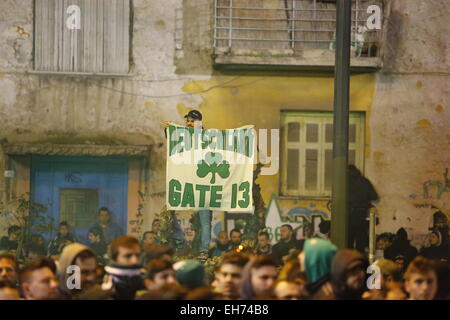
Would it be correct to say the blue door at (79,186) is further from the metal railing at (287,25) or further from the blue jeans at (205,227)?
the metal railing at (287,25)

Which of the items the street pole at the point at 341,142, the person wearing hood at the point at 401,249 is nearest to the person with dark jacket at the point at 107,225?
the person wearing hood at the point at 401,249

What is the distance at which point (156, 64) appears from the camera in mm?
13109

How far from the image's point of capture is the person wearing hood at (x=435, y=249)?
508 inches

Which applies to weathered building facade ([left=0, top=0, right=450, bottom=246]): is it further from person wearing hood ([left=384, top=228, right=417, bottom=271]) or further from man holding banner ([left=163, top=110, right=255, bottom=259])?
man holding banner ([left=163, top=110, right=255, bottom=259])

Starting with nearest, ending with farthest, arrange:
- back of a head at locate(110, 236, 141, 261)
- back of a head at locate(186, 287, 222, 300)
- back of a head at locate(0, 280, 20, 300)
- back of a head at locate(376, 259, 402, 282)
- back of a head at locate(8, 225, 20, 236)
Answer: back of a head at locate(186, 287, 222, 300)
back of a head at locate(0, 280, 20, 300)
back of a head at locate(110, 236, 141, 261)
back of a head at locate(376, 259, 402, 282)
back of a head at locate(8, 225, 20, 236)

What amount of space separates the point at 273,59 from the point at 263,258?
670 cm

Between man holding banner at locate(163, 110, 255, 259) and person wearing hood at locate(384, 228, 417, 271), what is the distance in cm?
234

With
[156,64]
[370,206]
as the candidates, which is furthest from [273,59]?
[370,206]

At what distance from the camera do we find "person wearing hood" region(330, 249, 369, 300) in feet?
20.8

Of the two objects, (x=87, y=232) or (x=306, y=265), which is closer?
(x=306, y=265)

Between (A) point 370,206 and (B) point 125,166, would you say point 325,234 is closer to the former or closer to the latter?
(A) point 370,206

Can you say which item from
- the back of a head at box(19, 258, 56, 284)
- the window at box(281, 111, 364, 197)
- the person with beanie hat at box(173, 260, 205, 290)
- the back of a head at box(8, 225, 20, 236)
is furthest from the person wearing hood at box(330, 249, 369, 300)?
the back of a head at box(8, 225, 20, 236)

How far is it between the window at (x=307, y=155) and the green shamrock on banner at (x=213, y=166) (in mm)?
1184

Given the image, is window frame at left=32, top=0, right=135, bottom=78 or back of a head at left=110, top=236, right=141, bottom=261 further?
window frame at left=32, top=0, right=135, bottom=78
